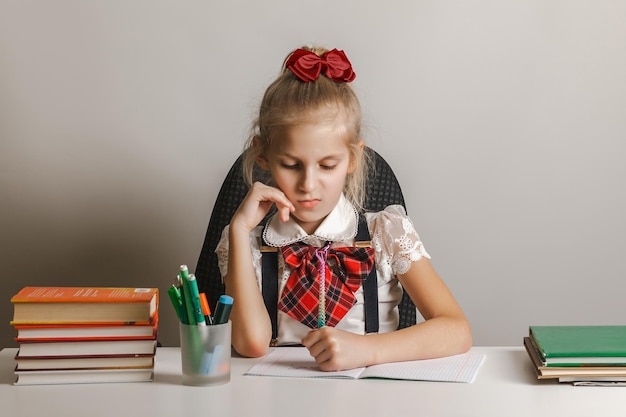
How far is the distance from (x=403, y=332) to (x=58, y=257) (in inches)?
50.3

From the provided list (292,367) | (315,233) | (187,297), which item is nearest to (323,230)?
(315,233)

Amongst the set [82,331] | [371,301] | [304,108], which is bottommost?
[371,301]

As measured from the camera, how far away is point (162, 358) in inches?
58.0

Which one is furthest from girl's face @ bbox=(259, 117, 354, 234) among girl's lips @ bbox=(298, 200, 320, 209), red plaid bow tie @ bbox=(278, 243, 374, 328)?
red plaid bow tie @ bbox=(278, 243, 374, 328)

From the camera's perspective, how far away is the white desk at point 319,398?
114 centimetres

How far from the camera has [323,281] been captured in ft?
5.56

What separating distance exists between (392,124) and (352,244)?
24.1 inches

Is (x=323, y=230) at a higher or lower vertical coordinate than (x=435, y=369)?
higher

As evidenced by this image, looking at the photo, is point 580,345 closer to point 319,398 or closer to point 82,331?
point 319,398

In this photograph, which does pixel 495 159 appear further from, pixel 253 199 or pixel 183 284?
pixel 183 284

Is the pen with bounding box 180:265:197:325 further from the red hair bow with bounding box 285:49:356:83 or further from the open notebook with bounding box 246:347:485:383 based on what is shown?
the red hair bow with bounding box 285:49:356:83

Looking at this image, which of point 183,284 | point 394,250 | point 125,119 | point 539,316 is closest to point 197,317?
point 183,284

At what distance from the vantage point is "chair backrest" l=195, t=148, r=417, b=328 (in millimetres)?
1925

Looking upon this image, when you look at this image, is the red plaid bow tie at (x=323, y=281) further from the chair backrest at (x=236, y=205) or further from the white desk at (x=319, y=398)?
the white desk at (x=319, y=398)
